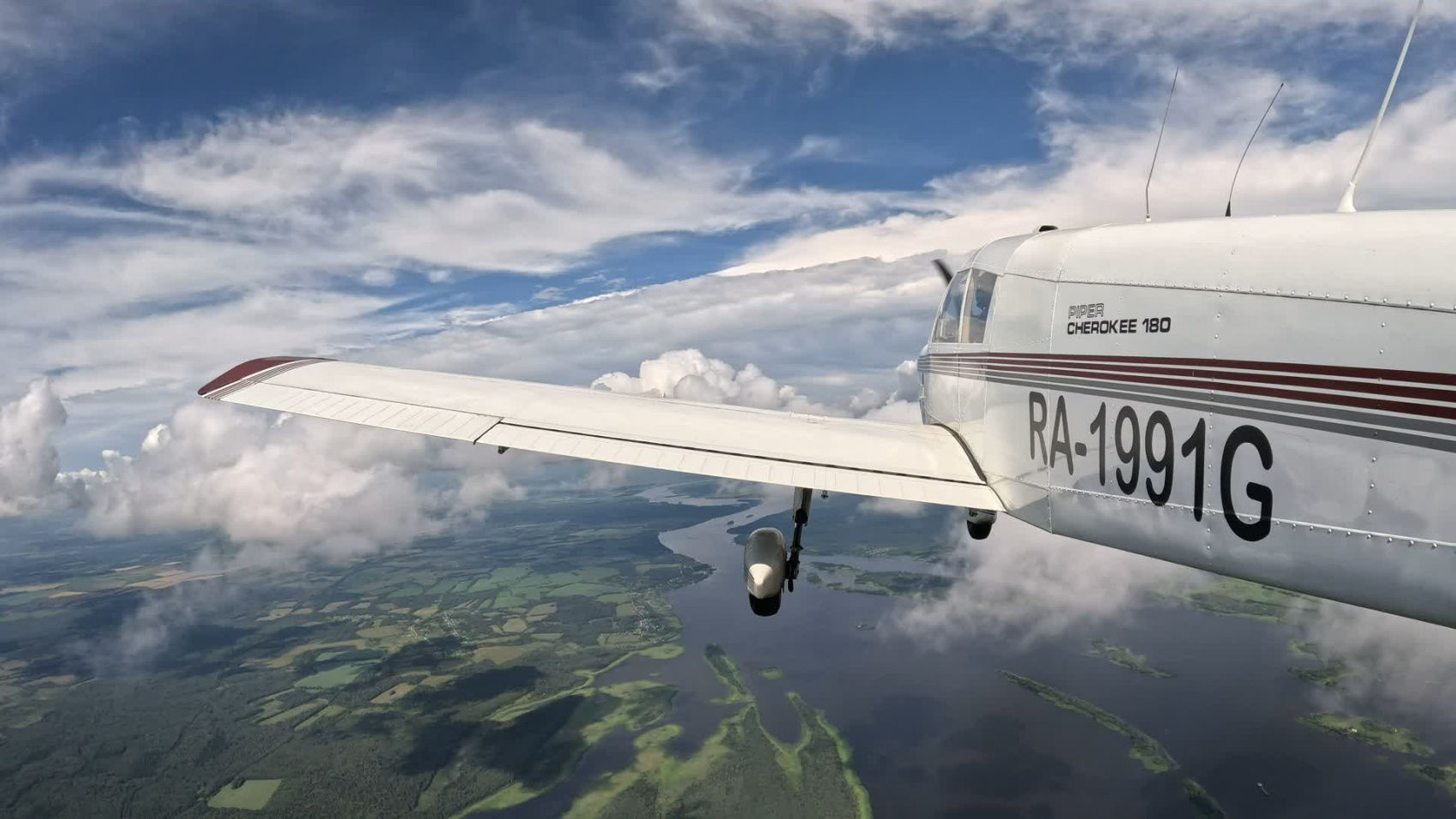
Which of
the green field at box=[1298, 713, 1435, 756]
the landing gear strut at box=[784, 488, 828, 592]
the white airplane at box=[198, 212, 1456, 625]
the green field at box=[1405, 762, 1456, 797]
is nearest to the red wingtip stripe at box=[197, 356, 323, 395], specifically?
the white airplane at box=[198, 212, 1456, 625]

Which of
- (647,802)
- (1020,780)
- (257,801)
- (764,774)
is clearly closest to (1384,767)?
(1020,780)

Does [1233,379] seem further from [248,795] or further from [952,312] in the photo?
[248,795]

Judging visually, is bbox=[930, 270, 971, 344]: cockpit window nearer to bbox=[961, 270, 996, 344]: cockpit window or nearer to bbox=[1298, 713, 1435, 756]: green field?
bbox=[961, 270, 996, 344]: cockpit window

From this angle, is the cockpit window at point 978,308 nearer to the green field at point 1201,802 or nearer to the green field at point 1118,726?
the green field at point 1201,802

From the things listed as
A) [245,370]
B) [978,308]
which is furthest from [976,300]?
[245,370]

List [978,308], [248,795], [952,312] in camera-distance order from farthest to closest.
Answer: [248,795], [952,312], [978,308]
